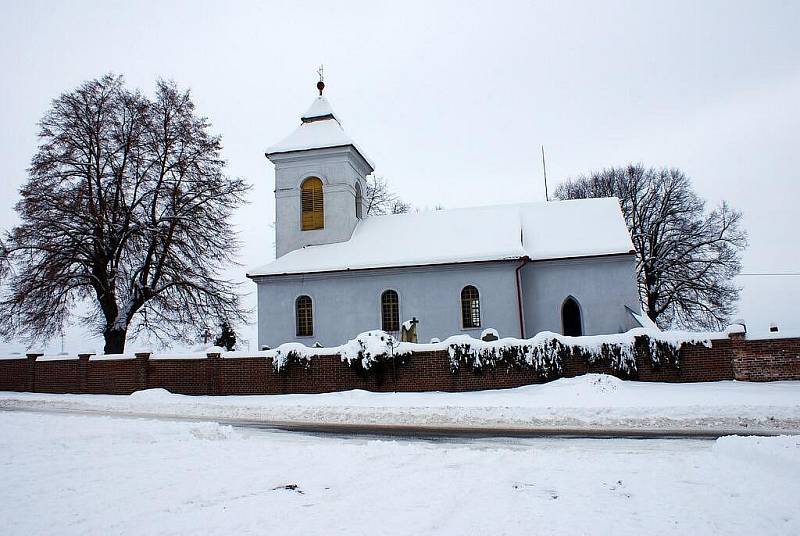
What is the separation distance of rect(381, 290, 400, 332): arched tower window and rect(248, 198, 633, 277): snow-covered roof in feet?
4.82

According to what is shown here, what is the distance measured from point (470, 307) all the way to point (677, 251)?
20.1m

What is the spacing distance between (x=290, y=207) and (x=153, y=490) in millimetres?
23169

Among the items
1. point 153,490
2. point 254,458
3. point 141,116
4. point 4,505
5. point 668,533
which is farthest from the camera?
point 141,116

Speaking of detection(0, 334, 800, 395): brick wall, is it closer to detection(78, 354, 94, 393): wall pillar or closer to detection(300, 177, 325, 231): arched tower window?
detection(78, 354, 94, 393): wall pillar

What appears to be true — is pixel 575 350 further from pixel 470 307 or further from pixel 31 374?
pixel 31 374

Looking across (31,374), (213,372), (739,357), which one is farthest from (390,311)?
(31,374)

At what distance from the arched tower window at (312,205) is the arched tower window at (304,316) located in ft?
13.5

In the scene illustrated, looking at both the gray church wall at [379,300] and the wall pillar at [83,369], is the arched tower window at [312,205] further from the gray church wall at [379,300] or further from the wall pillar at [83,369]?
the wall pillar at [83,369]

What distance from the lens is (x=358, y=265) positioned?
82.9 ft

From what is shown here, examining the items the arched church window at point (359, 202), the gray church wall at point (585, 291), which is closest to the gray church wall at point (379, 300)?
the gray church wall at point (585, 291)

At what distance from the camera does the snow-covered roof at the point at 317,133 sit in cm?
2850

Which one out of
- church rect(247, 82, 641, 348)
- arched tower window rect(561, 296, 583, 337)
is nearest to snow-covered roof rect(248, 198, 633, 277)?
church rect(247, 82, 641, 348)

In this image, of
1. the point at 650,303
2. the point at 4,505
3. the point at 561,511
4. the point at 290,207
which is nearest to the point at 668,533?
the point at 561,511

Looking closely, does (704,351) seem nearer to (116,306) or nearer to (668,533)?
(668,533)
